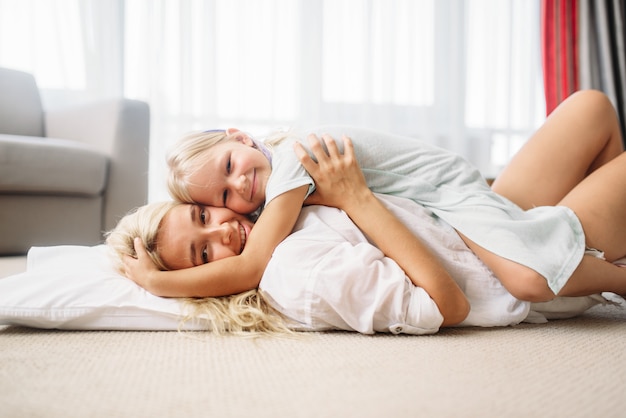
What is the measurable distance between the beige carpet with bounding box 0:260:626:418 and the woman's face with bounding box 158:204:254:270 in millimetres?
163

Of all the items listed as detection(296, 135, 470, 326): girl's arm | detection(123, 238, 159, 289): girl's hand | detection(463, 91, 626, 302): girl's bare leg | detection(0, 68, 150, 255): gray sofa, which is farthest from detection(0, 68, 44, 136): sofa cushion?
detection(463, 91, 626, 302): girl's bare leg

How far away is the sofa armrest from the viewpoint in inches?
89.0

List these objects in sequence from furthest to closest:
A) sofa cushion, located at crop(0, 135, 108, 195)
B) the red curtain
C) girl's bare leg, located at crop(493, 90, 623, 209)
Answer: the red curtain < sofa cushion, located at crop(0, 135, 108, 195) < girl's bare leg, located at crop(493, 90, 623, 209)

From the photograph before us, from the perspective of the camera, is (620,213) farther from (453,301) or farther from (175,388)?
(175,388)

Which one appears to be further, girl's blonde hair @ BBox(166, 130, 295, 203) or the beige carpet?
girl's blonde hair @ BBox(166, 130, 295, 203)

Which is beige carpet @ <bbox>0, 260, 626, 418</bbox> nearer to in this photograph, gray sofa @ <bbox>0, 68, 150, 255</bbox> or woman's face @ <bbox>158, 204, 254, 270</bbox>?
woman's face @ <bbox>158, 204, 254, 270</bbox>

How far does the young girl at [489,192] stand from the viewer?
3.43ft

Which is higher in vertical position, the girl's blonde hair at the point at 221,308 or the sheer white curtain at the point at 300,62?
the sheer white curtain at the point at 300,62

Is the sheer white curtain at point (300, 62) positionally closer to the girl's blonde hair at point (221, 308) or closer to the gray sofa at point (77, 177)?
the gray sofa at point (77, 177)

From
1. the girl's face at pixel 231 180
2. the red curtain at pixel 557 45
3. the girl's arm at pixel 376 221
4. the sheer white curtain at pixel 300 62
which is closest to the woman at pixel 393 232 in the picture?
the girl's arm at pixel 376 221

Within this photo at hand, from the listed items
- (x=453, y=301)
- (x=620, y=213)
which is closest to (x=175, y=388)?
(x=453, y=301)

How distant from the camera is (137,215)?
1.19 meters

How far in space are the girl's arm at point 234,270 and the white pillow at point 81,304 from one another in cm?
3

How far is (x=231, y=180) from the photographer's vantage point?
3.77 ft
